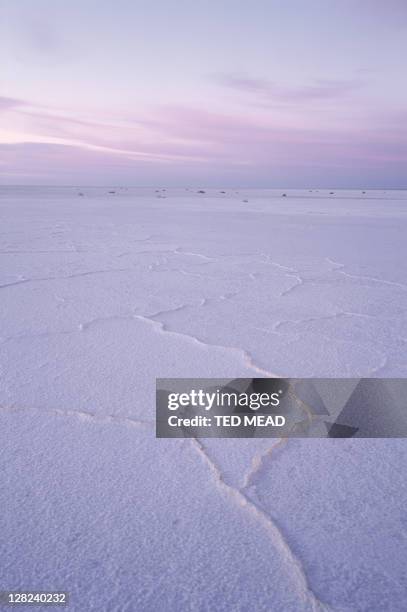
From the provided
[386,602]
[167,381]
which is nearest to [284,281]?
[167,381]

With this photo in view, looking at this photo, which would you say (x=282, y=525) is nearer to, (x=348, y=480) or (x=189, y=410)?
(x=348, y=480)

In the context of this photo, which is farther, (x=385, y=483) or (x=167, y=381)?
(x=167, y=381)

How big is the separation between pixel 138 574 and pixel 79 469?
0.32 metres

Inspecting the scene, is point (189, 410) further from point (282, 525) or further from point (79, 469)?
point (282, 525)

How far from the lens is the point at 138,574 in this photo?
816 mm

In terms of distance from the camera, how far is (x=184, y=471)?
3.57ft

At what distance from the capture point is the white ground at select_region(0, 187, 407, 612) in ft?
2.66

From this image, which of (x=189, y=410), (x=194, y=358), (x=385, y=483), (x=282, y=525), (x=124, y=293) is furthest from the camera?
(x=124, y=293)

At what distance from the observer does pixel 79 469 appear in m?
1.08

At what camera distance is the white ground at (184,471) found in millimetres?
811

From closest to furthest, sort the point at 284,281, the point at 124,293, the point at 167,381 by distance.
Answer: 1. the point at 167,381
2. the point at 124,293
3. the point at 284,281

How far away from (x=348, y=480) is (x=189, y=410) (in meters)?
0.47

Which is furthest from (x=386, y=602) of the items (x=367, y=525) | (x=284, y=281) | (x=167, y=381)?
(x=284, y=281)

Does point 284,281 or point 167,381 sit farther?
point 284,281
